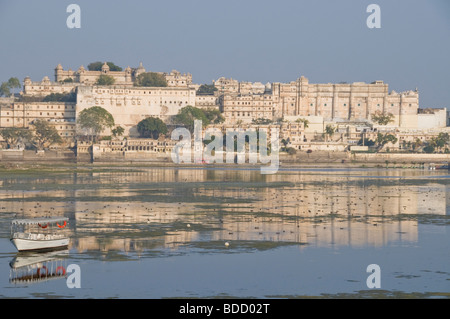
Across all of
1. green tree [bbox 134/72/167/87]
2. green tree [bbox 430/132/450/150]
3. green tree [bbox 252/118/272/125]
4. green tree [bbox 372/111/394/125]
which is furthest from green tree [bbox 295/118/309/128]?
green tree [bbox 134/72/167/87]

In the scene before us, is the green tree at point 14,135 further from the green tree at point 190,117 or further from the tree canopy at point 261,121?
the tree canopy at point 261,121

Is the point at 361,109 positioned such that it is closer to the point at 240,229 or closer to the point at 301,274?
the point at 240,229

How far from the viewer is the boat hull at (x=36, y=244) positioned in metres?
26.1

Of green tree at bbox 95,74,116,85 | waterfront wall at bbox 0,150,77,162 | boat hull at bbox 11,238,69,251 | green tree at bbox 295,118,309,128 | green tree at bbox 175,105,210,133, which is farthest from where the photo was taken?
A: green tree at bbox 95,74,116,85

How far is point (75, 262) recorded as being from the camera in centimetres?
2456

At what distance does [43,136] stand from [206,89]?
39.2 m

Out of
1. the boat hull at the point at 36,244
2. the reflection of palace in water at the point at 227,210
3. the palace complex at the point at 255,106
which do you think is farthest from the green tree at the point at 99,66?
the boat hull at the point at 36,244

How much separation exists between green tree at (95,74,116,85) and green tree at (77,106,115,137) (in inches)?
611

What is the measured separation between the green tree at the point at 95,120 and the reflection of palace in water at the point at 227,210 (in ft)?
164

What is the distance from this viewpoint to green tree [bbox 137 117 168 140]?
370 feet

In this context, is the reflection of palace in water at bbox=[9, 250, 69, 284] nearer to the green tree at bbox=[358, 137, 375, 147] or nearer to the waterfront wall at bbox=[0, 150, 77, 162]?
the waterfront wall at bbox=[0, 150, 77, 162]

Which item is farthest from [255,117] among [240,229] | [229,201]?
[240,229]

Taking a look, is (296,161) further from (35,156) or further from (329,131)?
(35,156)

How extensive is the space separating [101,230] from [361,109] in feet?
360
